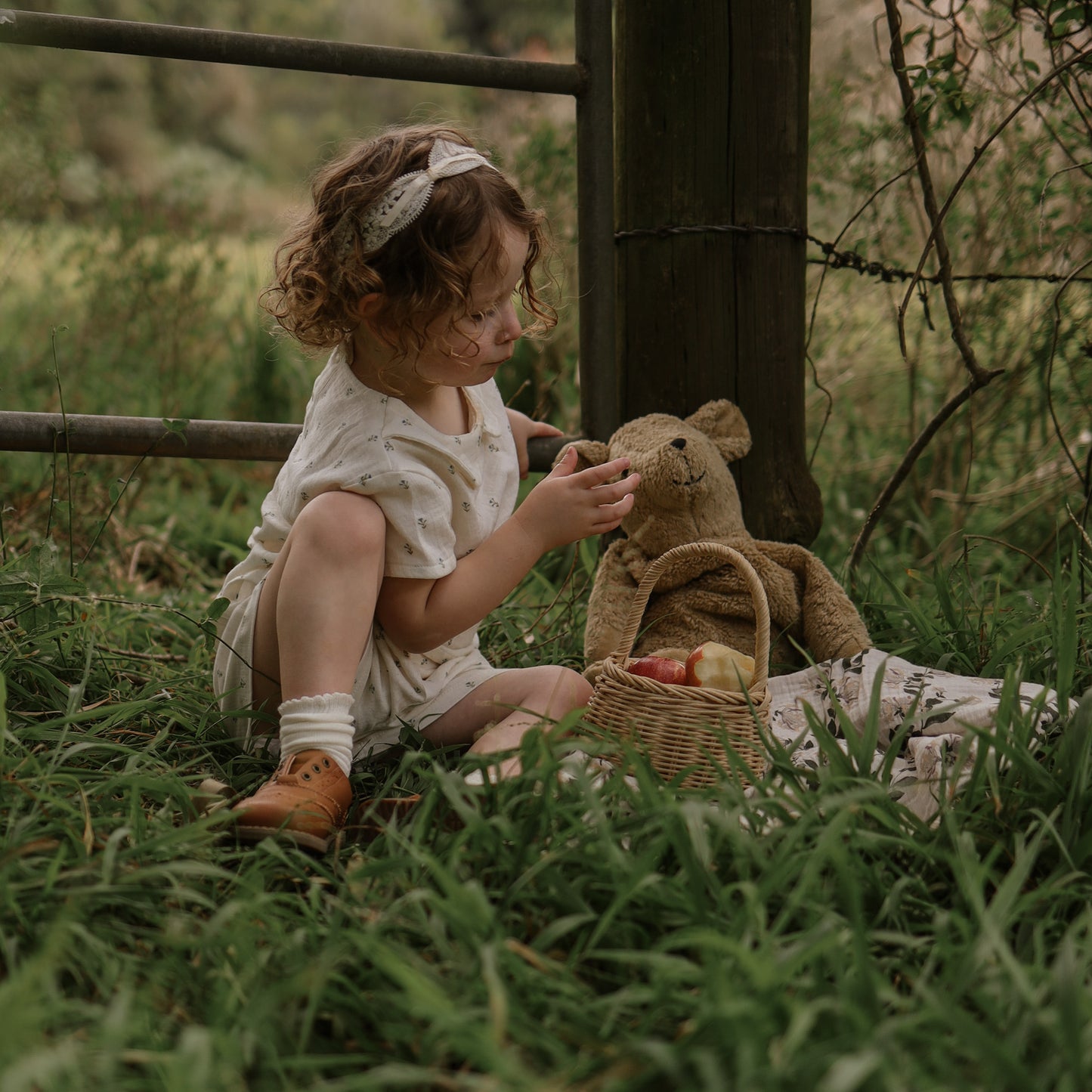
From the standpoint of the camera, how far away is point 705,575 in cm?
191

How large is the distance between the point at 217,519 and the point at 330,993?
2273 millimetres

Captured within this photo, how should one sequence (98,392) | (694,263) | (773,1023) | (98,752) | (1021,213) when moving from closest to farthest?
(773,1023) < (98,752) < (694,263) < (1021,213) < (98,392)

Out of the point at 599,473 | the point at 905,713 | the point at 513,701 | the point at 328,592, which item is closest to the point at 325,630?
the point at 328,592

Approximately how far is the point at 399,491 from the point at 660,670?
18.1 inches

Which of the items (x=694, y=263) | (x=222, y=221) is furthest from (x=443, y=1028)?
(x=222, y=221)

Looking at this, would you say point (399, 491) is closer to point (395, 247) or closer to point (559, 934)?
point (395, 247)

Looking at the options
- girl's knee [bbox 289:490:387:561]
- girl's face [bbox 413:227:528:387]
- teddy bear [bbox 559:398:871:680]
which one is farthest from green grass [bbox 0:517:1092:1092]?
girl's face [bbox 413:227:528:387]

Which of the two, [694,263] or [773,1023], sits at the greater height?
[694,263]

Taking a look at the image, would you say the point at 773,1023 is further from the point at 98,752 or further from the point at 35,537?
the point at 35,537

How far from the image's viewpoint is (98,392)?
3.63 meters

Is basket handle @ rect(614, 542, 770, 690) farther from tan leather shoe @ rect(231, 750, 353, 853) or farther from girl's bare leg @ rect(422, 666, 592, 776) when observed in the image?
tan leather shoe @ rect(231, 750, 353, 853)

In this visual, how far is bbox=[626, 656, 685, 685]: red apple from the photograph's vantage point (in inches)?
65.3

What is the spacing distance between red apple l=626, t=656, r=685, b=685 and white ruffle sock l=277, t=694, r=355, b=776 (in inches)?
16.6

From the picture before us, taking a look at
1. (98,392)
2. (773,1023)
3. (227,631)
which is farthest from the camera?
(98,392)
